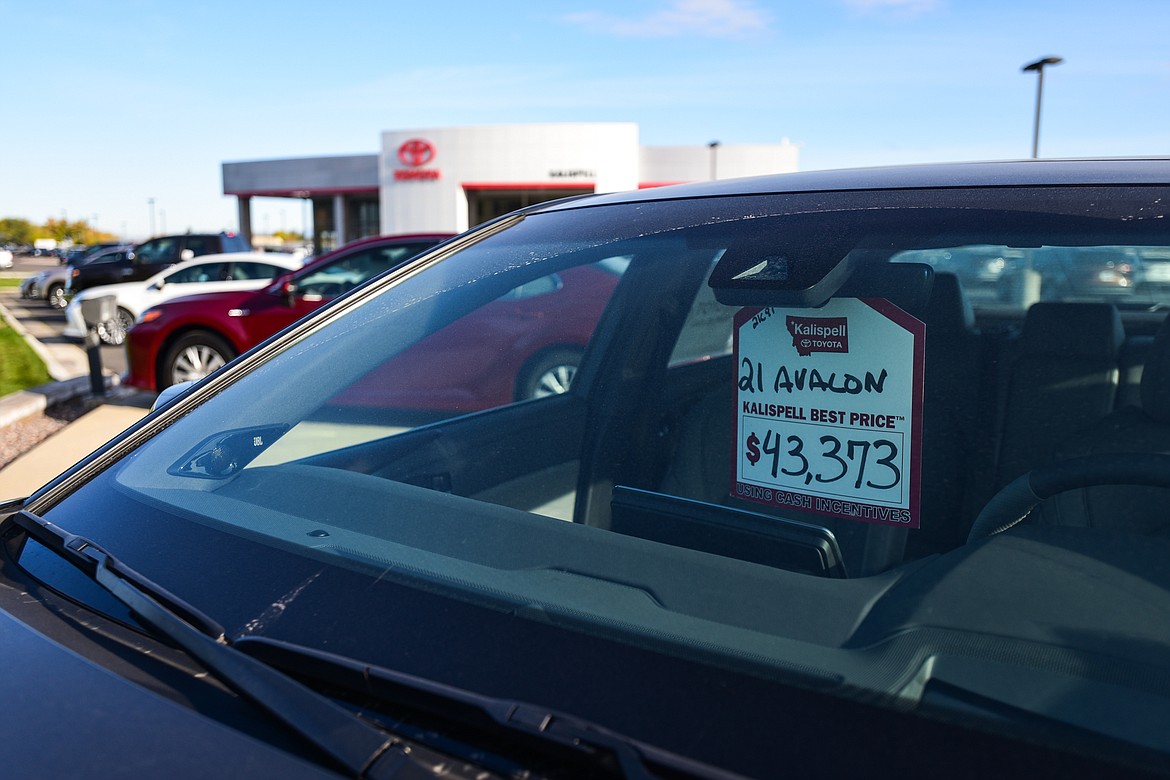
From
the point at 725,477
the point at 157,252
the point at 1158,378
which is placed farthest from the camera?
the point at 157,252

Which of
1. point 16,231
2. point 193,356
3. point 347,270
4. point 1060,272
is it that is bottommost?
point 16,231

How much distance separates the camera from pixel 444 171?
35.4m

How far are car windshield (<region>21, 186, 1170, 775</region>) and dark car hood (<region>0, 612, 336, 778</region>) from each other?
16cm

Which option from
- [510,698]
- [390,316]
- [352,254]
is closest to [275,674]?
[510,698]

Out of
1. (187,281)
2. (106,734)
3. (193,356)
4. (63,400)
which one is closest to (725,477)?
(106,734)

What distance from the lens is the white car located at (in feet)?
42.5

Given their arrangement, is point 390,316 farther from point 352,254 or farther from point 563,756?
point 352,254

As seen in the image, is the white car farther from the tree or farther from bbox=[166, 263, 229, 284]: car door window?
the tree

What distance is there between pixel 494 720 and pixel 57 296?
86.4ft

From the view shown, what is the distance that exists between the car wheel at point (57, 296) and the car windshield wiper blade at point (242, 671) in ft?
82.5

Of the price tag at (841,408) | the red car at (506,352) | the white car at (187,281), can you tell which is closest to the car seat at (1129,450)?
A: the price tag at (841,408)

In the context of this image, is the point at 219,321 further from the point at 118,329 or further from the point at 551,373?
the point at 551,373

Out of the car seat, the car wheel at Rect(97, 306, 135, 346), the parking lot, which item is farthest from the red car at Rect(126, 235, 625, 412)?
the car wheel at Rect(97, 306, 135, 346)

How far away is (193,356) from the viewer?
859 cm
